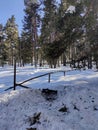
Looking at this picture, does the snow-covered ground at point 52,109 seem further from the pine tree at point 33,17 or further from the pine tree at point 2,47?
the pine tree at point 2,47

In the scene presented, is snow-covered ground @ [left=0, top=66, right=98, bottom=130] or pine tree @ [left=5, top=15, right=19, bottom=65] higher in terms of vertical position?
pine tree @ [left=5, top=15, right=19, bottom=65]

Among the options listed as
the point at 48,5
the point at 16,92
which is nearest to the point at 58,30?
the point at 16,92

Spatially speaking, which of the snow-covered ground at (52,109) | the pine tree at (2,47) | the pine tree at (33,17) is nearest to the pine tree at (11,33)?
the pine tree at (2,47)

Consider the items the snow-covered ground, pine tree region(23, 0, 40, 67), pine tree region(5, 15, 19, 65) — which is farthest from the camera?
pine tree region(5, 15, 19, 65)

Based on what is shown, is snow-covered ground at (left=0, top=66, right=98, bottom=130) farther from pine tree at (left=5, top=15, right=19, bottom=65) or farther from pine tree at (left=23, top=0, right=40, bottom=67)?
pine tree at (left=5, top=15, right=19, bottom=65)

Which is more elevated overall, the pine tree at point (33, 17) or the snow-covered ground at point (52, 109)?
the pine tree at point (33, 17)

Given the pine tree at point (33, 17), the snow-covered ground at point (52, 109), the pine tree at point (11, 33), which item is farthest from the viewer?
the pine tree at point (11, 33)

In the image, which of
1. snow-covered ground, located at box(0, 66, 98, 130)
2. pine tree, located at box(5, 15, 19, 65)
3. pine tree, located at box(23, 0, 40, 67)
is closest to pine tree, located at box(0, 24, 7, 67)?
pine tree, located at box(5, 15, 19, 65)

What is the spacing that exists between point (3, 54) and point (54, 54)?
4668 centimetres

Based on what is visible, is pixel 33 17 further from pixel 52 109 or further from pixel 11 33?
pixel 52 109

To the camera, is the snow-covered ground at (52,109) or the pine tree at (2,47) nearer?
the snow-covered ground at (52,109)

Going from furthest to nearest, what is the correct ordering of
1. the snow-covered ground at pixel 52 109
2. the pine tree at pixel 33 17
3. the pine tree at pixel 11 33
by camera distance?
the pine tree at pixel 11 33, the pine tree at pixel 33 17, the snow-covered ground at pixel 52 109

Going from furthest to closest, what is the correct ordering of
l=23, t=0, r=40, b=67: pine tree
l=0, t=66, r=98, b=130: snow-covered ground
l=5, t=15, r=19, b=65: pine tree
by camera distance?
l=5, t=15, r=19, b=65: pine tree
l=23, t=0, r=40, b=67: pine tree
l=0, t=66, r=98, b=130: snow-covered ground

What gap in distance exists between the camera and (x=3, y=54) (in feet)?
197
